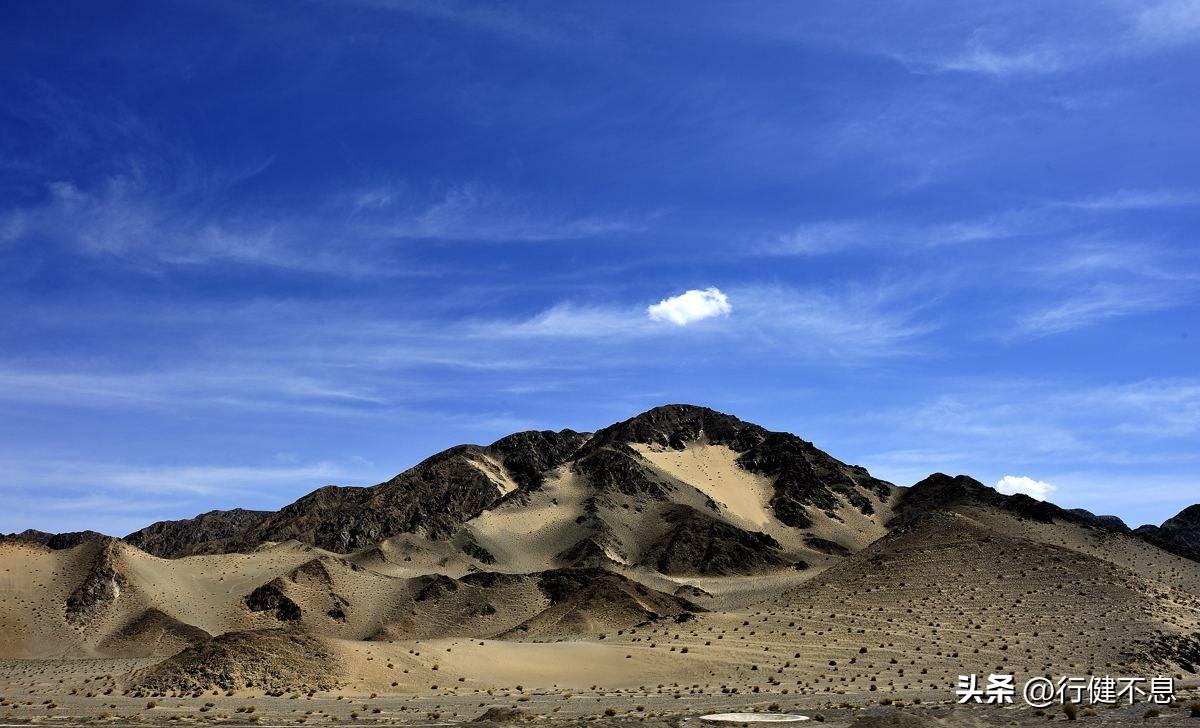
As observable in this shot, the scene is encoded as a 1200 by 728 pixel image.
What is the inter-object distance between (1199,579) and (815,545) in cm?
9776

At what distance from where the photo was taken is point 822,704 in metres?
43.0

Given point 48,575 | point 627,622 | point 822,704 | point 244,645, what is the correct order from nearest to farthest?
point 822,704
point 244,645
point 627,622
point 48,575

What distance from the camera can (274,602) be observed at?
12056 centimetres

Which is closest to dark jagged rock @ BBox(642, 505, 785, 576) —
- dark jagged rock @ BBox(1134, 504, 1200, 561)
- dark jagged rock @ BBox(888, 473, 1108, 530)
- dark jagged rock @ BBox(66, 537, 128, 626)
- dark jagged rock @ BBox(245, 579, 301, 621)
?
dark jagged rock @ BBox(888, 473, 1108, 530)

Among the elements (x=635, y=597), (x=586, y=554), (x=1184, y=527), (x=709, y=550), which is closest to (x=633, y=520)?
(x=709, y=550)

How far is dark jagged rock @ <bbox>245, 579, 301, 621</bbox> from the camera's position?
11900cm

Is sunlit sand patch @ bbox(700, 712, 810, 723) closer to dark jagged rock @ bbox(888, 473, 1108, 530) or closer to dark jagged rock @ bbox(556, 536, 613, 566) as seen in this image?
dark jagged rock @ bbox(888, 473, 1108, 530)

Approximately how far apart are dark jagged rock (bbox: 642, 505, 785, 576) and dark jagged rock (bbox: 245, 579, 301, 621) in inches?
2339

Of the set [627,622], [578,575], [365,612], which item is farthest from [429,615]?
[627,622]

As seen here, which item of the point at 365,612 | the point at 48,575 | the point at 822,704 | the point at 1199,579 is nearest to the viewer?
the point at 822,704

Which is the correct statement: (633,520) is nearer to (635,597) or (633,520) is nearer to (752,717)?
(635,597)

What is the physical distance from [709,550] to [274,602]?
70897mm

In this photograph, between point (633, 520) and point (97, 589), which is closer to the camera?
point (97, 589)

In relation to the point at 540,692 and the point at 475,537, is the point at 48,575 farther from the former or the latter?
the point at 540,692
